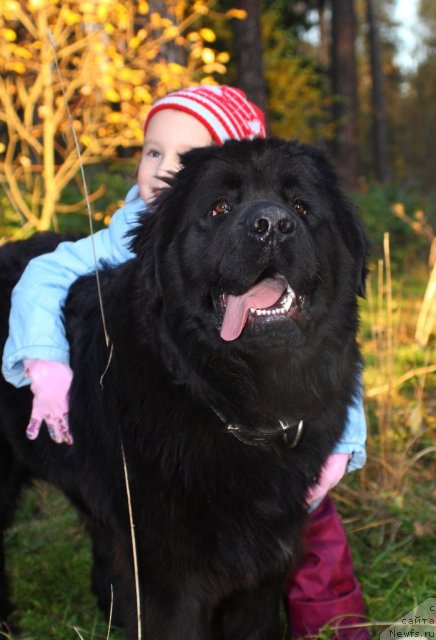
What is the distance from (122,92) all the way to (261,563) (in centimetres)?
373

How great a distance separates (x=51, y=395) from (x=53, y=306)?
305mm

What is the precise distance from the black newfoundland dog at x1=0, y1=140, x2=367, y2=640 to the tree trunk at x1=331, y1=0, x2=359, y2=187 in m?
12.4

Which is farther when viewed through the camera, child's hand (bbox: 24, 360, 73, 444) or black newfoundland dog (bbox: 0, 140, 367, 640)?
child's hand (bbox: 24, 360, 73, 444)

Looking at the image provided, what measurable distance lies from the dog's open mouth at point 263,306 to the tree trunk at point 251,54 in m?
6.64

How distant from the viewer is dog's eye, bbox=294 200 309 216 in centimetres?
228

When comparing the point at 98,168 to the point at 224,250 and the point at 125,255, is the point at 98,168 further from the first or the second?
the point at 224,250

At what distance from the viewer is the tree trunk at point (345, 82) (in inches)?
569

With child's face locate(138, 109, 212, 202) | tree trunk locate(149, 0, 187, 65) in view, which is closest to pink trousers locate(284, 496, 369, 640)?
child's face locate(138, 109, 212, 202)

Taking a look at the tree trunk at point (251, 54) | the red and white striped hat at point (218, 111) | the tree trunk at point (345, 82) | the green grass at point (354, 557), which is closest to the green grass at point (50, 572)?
the green grass at point (354, 557)

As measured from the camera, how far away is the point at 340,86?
14992 millimetres

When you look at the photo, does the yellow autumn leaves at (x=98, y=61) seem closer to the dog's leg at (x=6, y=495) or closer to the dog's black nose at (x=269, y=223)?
the dog's leg at (x=6, y=495)

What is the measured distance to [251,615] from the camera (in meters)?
2.51

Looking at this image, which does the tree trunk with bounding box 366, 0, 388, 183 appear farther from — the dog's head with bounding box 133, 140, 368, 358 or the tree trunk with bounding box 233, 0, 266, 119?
the dog's head with bounding box 133, 140, 368, 358

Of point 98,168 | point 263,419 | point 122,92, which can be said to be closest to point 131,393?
point 263,419
